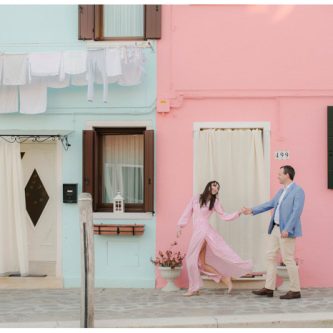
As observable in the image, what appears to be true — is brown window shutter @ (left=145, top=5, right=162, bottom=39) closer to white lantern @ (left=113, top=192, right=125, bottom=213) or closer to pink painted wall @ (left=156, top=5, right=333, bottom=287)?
pink painted wall @ (left=156, top=5, right=333, bottom=287)

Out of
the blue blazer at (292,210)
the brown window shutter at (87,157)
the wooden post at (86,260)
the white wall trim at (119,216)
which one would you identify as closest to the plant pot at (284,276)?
the blue blazer at (292,210)

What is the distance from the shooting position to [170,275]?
10.8 meters

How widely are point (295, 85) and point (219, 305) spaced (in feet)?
12.5

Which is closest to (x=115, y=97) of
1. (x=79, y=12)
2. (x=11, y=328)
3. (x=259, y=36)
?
(x=79, y=12)

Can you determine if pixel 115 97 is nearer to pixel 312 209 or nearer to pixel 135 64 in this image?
pixel 135 64

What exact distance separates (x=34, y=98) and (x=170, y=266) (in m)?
3.39

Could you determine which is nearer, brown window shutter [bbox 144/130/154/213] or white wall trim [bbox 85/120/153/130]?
brown window shutter [bbox 144/130/154/213]

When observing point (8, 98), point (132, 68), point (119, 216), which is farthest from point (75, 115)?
point (119, 216)

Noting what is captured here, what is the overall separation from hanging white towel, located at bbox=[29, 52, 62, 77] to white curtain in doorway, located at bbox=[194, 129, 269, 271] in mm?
2454

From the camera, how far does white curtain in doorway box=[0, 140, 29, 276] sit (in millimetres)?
11328

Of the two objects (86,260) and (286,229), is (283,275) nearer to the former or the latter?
(286,229)

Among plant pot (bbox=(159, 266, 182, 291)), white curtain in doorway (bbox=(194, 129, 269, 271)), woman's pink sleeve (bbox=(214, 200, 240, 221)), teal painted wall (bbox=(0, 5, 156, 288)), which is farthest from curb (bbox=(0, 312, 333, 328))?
teal painted wall (bbox=(0, 5, 156, 288))

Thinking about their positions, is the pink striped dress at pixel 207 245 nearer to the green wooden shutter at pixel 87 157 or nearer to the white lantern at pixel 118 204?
the white lantern at pixel 118 204

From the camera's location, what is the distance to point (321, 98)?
1122cm
